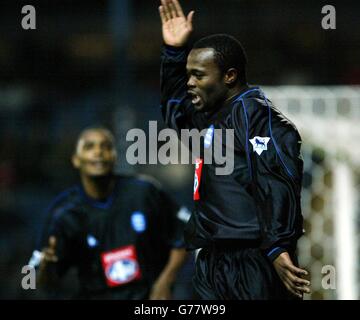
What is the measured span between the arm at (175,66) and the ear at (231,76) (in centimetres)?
32

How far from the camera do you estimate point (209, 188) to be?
3.08m

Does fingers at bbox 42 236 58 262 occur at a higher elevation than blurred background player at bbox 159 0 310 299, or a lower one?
lower

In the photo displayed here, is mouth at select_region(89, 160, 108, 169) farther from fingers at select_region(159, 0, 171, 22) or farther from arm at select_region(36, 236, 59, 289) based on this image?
fingers at select_region(159, 0, 171, 22)

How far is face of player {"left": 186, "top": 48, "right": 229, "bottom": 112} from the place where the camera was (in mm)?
3014

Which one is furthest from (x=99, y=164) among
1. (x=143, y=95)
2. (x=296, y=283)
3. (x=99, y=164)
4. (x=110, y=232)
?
(x=143, y=95)

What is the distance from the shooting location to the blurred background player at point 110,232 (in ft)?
15.4

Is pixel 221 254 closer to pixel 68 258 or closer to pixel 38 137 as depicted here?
pixel 68 258

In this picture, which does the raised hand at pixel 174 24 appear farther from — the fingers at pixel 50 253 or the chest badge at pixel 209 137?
the fingers at pixel 50 253

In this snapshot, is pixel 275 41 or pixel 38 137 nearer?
pixel 38 137

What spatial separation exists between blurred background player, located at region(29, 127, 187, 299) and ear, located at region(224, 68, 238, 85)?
5.97 feet

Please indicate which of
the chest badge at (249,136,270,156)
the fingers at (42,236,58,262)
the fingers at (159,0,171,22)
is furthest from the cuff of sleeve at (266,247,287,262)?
the fingers at (42,236,58,262)

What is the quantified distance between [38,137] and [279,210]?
201 inches

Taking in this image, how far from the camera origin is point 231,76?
119 inches
